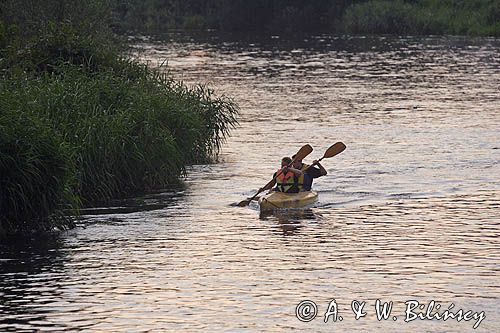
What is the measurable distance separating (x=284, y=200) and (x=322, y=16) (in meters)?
60.9

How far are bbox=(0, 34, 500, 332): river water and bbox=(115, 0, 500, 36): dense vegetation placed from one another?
3685 cm

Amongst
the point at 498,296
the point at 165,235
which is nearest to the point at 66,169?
the point at 165,235

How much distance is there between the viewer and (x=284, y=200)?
2030cm

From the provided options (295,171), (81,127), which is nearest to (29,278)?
(81,127)

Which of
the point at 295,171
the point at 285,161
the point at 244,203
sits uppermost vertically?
the point at 285,161

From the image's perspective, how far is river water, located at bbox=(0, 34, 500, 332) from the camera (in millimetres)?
13562

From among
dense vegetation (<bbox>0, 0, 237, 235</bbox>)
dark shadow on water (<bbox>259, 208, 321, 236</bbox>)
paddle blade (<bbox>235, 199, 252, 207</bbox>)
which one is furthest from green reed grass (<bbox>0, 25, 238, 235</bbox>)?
dark shadow on water (<bbox>259, 208, 321, 236</bbox>)

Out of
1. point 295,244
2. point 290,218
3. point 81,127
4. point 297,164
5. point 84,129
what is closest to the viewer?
point 295,244

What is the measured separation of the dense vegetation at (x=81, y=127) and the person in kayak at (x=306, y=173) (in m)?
2.23

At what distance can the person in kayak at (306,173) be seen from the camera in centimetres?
2089

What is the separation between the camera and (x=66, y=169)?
56.8 ft

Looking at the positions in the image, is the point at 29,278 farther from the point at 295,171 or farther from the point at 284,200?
the point at 295,171

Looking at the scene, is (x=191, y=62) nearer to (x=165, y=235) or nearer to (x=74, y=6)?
(x=74, y=6)

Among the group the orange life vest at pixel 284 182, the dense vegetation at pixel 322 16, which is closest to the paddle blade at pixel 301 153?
the orange life vest at pixel 284 182
